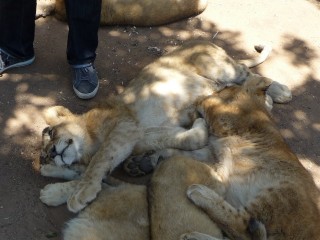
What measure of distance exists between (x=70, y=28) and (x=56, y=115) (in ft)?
2.69

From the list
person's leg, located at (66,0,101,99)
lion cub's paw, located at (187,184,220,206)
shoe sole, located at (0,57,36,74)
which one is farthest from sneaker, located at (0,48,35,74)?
lion cub's paw, located at (187,184,220,206)

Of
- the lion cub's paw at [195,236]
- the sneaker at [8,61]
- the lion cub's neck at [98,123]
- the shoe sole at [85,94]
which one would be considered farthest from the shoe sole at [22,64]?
the lion cub's paw at [195,236]

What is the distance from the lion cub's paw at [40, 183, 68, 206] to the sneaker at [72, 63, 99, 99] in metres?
1.15

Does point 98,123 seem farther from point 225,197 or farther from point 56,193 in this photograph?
point 225,197

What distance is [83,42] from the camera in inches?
217

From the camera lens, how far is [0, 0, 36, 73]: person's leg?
5.45 metres

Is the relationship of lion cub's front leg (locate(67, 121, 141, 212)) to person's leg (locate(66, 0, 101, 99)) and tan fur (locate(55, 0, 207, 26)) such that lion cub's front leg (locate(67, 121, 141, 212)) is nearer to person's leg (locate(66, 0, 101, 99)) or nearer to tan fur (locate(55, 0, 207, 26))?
person's leg (locate(66, 0, 101, 99))

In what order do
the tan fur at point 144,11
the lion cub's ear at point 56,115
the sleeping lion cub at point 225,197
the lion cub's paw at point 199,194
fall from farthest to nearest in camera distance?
the tan fur at point 144,11
the lion cub's ear at point 56,115
the lion cub's paw at point 199,194
the sleeping lion cub at point 225,197

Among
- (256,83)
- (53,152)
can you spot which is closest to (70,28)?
(53,152)

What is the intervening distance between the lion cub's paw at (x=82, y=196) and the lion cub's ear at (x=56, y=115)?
0.77 m

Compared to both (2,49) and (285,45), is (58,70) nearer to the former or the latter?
(2,49)

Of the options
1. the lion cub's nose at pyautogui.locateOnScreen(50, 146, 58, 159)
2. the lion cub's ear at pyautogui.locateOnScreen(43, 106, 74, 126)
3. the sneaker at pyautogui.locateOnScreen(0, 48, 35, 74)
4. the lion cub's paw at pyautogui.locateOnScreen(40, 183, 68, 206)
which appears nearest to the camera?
the lion cub's paw at pyautogui.locateOnScreen(40, 183, 68, 206)

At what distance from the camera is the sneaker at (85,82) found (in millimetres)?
5617

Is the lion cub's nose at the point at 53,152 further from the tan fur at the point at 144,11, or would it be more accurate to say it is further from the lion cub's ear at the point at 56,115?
the tan fur at the point at 144,11
